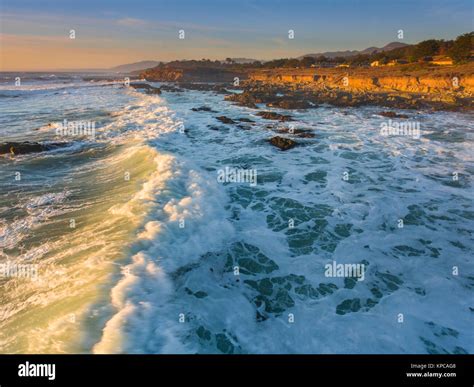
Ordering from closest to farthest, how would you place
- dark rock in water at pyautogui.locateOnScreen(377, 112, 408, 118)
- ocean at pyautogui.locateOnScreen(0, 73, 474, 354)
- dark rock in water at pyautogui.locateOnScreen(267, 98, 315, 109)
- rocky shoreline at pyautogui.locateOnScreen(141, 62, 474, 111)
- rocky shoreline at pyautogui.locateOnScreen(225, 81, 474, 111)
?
ocean at pyautogui.locateOnScreen(0, 73, 474, 354)
dark rock in water at pyautogui.locateOnScreen(377, 112, 408, 118)
rocky shoreline at pyautogui.locateOnScreen(225, 81, 474, 111)
rocky shoreline at pyautogui.locateOnScreen(141, 62, 474, 111)
dark rock in water at pyautogui.locateOnScreen(267, 98, 315, 109)

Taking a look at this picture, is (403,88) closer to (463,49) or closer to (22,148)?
(463,49)

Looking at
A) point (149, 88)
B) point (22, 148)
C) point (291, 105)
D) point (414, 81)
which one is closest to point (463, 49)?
point (414, 81)

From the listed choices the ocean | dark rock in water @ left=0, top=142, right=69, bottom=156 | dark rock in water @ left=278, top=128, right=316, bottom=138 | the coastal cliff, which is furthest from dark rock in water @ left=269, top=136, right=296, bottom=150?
the coastal cliff

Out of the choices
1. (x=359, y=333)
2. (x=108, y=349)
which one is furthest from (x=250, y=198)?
(x=108, y=349)

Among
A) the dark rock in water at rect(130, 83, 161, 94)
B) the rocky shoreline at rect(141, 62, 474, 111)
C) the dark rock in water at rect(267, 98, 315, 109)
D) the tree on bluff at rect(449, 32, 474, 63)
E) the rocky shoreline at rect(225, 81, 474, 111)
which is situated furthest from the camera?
the dark rock in water at rect(130, 83, 161, 94)

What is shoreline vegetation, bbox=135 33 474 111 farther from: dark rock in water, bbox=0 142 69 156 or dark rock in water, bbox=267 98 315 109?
dark rock in water, bbox=0 142 69 156
